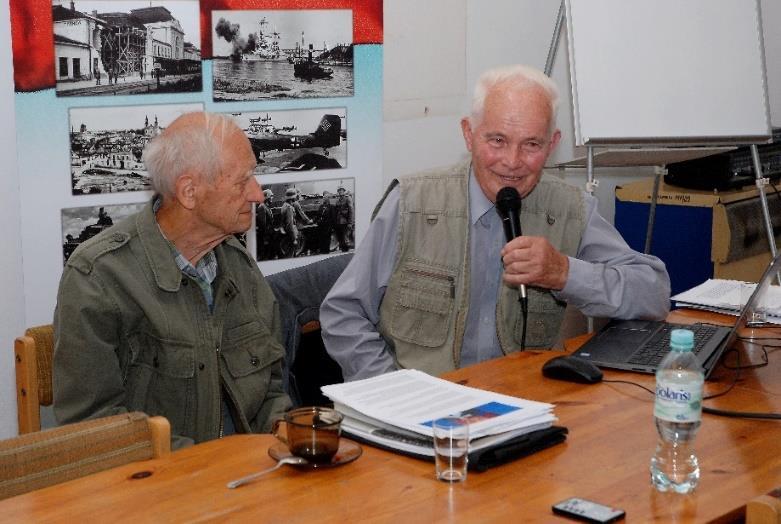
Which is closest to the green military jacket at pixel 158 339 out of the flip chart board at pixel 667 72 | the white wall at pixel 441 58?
the white wall at pixel 441 58

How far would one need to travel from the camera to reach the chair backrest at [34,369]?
7.97ft

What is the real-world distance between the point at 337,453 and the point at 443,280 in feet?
3.50

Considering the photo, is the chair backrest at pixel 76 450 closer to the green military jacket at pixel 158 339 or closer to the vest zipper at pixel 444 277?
the green military jacket at pixel 158 339

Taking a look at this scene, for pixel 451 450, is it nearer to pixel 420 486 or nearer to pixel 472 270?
pixel 420 486

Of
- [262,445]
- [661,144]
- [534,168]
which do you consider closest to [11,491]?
[262,445]

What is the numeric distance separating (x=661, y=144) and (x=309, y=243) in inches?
57.0

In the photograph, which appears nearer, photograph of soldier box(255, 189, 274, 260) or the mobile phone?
the mobile phone

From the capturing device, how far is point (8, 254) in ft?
10.2

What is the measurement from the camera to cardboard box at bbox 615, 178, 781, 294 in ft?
15.8

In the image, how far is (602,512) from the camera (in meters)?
1.62

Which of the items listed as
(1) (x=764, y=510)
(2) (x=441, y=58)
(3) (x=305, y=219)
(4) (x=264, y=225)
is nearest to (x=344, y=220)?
(3) (x=305, y=219)

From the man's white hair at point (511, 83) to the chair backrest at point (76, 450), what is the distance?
1393 mm

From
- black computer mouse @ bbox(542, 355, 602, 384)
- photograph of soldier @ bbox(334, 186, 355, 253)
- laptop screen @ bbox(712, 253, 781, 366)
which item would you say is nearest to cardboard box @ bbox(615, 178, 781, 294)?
laptop screen @ bbox(712, 253, 781, 366)

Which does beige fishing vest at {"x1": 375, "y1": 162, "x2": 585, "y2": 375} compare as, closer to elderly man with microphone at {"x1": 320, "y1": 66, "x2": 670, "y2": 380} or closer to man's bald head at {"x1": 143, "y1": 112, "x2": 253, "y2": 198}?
elderly man with microphone at {"x1": 320, "y1": 66, "x2": 670, "y2": 380}
